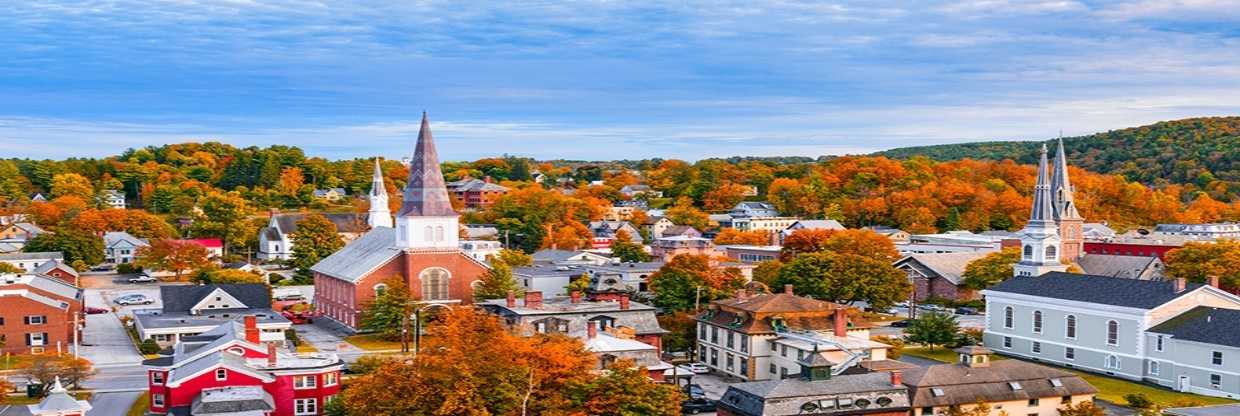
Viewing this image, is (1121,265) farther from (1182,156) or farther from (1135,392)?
(1182,156)

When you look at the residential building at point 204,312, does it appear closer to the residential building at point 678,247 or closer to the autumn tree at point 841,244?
the autumn tree at point 841,244

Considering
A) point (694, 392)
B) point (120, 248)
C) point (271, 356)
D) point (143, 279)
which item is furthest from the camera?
point (120, 248)

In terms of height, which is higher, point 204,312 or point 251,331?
point 251,331

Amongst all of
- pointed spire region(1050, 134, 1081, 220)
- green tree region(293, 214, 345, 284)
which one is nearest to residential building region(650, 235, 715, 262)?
green tree region(293, 214, 345, 284)

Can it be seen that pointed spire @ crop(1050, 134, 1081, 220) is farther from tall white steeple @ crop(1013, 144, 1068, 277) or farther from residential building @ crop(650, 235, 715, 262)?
residential building @ crop(650, 235, 715, 262)

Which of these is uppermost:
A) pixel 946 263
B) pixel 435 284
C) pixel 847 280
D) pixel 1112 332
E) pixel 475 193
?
pixel 475 193

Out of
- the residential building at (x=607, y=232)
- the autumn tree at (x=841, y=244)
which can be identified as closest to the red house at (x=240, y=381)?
the autumn tree at (x=841, y=244)

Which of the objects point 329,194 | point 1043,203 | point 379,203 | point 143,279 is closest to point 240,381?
point 1043,203
